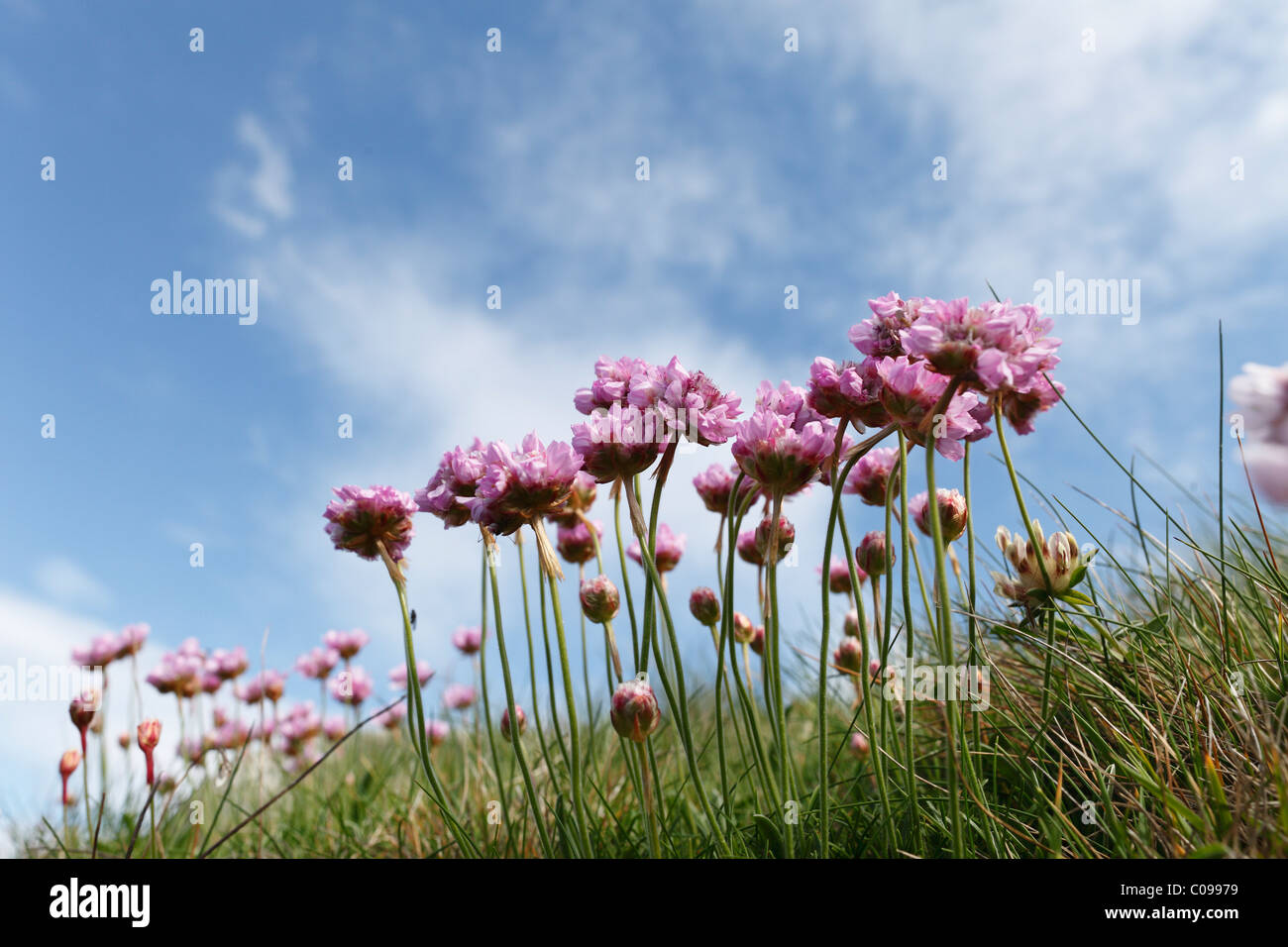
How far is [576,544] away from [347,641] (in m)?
1.87

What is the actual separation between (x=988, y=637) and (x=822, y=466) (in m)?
1.40

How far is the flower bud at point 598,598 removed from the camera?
1.63m

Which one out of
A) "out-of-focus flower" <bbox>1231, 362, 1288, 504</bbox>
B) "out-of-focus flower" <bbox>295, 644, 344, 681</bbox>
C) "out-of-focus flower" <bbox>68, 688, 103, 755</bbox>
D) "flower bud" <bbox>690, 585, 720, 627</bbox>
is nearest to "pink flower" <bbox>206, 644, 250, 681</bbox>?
"out-of-focus flower" <bbox>295, 644, 344, 681</bbox>

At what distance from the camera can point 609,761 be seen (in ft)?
9.94

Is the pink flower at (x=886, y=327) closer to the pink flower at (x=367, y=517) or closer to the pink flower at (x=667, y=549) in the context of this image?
the pink flower at (x=667, y=549)

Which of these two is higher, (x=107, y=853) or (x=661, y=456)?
(x=661, y=456)

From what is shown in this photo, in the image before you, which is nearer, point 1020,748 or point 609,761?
point 1020,748

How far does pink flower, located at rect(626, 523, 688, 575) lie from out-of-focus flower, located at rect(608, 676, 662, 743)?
73 cm

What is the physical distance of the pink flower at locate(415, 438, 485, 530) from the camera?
5.38 feet

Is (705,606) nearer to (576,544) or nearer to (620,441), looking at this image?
(576,544)

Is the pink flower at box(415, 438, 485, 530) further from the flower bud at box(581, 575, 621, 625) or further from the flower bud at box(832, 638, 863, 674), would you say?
the flower bud at box(832, 638, 863, 674)

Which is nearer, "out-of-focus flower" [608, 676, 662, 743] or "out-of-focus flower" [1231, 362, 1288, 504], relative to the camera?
"out-of-focus flower" [1231, 362, 1288, 504]
